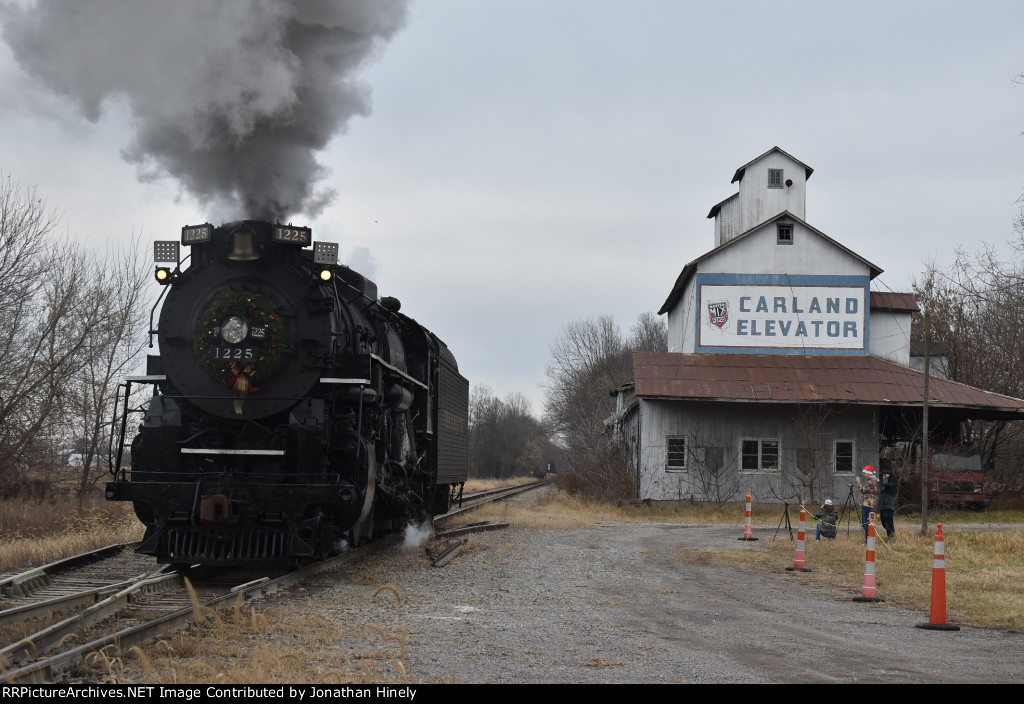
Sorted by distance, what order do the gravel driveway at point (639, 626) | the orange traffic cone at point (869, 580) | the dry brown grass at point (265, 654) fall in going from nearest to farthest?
the dry brown grass at point (265, 654), the gravel driveway at point (639, 626), the orange traffic cone at point (869, 580)

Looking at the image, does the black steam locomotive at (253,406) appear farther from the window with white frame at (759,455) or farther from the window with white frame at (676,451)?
the window with white frame at (759,455)

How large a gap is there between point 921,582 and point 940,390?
1580 cm

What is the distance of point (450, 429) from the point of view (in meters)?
17.5

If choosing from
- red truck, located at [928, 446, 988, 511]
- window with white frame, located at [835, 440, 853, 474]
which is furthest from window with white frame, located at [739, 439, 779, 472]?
red truck, located at [928, 446, 988, 511]

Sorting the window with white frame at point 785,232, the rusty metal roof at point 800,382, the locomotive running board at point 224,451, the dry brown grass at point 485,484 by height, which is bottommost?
the dry brown grass at point 485,484

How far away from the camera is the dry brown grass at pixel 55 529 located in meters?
12.7

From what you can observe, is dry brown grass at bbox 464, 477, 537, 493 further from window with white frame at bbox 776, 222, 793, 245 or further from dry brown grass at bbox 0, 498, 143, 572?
dry brown grass at bbox 0, 498, 143, 572

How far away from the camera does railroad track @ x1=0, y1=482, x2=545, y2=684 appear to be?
623 cm

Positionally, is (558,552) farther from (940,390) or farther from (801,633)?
(940,390)

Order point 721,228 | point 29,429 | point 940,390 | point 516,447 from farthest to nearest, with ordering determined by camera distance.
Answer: point 516,447
point 721,228
point 940,390
point 29,429

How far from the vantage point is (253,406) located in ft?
35.7

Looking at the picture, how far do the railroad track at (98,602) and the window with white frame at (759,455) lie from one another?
16.8m

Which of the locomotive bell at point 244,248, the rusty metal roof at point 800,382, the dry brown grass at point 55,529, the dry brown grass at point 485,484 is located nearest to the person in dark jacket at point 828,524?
the rusty metal roof at point 800,382
